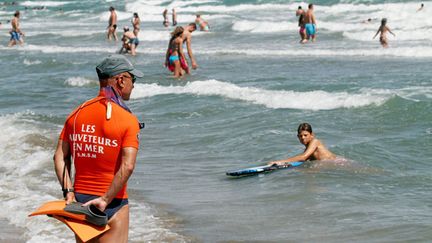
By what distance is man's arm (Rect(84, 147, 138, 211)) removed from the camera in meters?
4.23

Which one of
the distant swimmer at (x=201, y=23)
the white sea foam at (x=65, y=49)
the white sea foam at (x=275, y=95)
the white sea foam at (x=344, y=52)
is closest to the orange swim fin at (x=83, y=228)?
the white sea foam at (x=275, y=95)

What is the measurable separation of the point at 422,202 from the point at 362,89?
9012 millimetres

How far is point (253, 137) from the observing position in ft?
41.9

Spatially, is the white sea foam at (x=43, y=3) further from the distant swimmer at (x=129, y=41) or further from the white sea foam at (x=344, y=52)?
the white sea foam at (x=344, y=52)

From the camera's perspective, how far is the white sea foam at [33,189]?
7379 millimetres

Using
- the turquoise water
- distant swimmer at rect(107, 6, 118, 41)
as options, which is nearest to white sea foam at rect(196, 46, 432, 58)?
the turquoise water

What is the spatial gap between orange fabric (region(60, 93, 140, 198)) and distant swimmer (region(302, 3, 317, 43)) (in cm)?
2555

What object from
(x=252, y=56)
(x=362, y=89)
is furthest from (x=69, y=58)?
(x=362, y=89)

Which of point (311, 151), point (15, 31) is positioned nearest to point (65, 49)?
point (15, 31)

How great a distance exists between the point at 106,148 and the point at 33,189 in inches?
207

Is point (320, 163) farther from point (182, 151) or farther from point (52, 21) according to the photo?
point (52, 21)

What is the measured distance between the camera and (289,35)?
3444cm

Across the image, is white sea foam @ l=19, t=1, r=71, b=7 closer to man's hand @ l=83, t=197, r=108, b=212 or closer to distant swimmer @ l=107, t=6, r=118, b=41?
distant swimmer @ l=107, t=6, r=118, b=41

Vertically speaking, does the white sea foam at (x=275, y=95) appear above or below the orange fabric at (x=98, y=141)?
below
